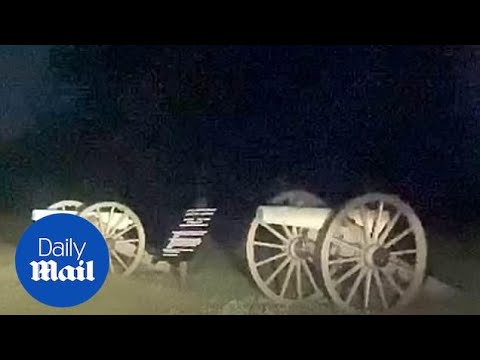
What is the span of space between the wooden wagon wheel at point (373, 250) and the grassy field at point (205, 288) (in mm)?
29

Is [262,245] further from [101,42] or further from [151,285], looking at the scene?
[101,42]

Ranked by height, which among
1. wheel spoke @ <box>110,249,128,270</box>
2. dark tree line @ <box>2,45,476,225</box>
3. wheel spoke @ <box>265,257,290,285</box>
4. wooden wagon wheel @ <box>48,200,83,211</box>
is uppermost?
dark tree line @ <box>2,45,476,225</box>

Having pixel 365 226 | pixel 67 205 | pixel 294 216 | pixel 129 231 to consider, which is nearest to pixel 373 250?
pixel 365 226

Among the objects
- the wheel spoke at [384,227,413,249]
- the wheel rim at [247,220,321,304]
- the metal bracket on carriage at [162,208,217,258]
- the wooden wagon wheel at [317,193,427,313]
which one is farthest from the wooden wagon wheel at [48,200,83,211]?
the wheel spoke at [384,227,413,249]

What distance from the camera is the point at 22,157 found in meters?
1.60

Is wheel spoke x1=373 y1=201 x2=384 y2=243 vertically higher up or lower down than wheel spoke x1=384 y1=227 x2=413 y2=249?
higher up

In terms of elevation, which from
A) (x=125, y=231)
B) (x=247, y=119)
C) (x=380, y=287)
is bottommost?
(x=380, y=287)

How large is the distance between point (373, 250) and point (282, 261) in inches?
6.0

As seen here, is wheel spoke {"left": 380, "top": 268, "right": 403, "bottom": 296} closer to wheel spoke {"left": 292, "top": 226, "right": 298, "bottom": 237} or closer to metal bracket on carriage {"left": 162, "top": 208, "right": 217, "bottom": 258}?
wheel spoke {"left": 292, "top": 226, "right": 298, "bottom": 237}

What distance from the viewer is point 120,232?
63.4 inches

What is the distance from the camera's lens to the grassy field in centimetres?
161

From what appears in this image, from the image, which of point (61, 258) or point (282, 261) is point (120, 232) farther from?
point (282, 261)

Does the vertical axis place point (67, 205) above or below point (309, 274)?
above

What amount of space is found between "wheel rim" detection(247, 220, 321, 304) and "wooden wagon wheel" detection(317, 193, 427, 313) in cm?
3
